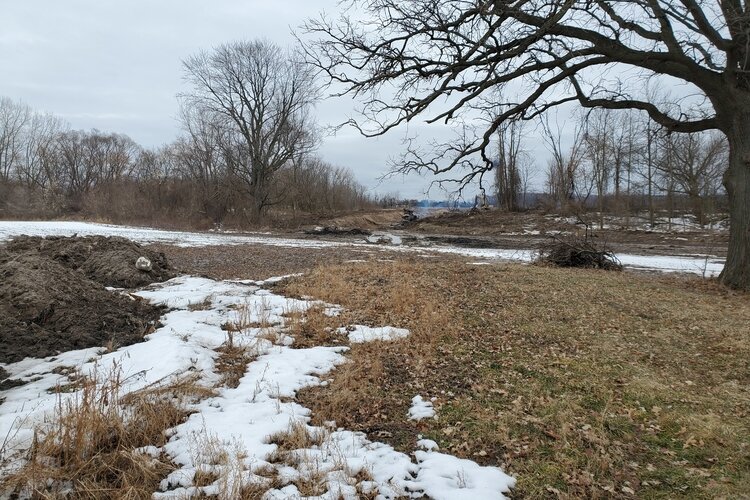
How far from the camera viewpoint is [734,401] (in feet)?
14.1

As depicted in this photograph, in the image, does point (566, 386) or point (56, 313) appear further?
point (56, 313)

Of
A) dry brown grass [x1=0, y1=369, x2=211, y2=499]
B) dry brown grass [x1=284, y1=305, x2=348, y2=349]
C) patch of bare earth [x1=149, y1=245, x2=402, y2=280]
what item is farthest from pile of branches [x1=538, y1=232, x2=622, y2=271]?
dry brown grass [x1=0, y1=369, x2=211, y2=499]

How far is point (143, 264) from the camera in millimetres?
9648

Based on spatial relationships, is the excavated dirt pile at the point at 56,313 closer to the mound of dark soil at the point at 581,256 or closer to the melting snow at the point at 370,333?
the melting snow at the point at 370,333

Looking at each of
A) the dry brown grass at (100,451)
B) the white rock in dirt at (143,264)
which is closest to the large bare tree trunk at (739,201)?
the dry brown grass at (100,451)

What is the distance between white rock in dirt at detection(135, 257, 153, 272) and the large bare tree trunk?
43.5 ft

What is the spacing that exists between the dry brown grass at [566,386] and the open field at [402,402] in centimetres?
2

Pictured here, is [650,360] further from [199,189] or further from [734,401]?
[199,189]

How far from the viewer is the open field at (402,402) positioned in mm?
3021

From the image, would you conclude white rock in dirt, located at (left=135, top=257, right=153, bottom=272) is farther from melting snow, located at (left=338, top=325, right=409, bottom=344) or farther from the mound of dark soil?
the mound of dark soil

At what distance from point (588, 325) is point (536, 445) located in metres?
3.85

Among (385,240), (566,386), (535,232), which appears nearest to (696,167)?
(535,232)

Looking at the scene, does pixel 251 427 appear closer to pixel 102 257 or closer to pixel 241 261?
pixel 102 257

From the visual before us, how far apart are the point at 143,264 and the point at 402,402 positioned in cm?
780
